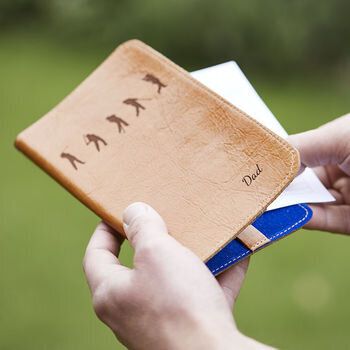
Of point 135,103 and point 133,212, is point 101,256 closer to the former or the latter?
point 133,212

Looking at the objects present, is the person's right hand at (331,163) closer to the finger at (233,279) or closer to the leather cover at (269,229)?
the leather cover at (269,229)

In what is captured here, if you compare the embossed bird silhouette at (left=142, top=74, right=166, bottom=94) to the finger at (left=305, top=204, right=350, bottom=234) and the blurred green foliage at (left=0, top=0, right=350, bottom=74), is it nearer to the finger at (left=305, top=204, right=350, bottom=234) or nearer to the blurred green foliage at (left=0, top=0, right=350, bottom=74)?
the finger at (left=305, top=204, right=350, bottom=234)

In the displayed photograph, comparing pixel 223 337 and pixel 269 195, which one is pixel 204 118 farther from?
pixel 223 337

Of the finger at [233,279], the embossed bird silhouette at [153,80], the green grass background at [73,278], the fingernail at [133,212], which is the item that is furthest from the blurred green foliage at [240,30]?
the fingernail at [133,212]

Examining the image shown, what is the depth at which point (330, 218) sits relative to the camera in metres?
1.69

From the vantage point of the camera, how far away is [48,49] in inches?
159

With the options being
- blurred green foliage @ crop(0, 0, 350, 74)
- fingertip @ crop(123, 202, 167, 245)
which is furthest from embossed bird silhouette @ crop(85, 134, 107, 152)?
blurred green foliage @ crop(0, 0, 350, 74)

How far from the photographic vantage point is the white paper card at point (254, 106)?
156 cm

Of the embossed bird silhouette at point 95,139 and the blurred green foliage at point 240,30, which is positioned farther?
the blurred green foliage at point 240,30

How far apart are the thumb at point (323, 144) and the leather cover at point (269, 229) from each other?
0.14 m

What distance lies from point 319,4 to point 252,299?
6.44 ft

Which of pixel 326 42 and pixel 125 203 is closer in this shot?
pixel 125 203

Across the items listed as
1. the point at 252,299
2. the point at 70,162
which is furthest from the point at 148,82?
the point at 252,299

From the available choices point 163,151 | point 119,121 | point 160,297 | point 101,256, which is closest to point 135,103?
point 119,121
